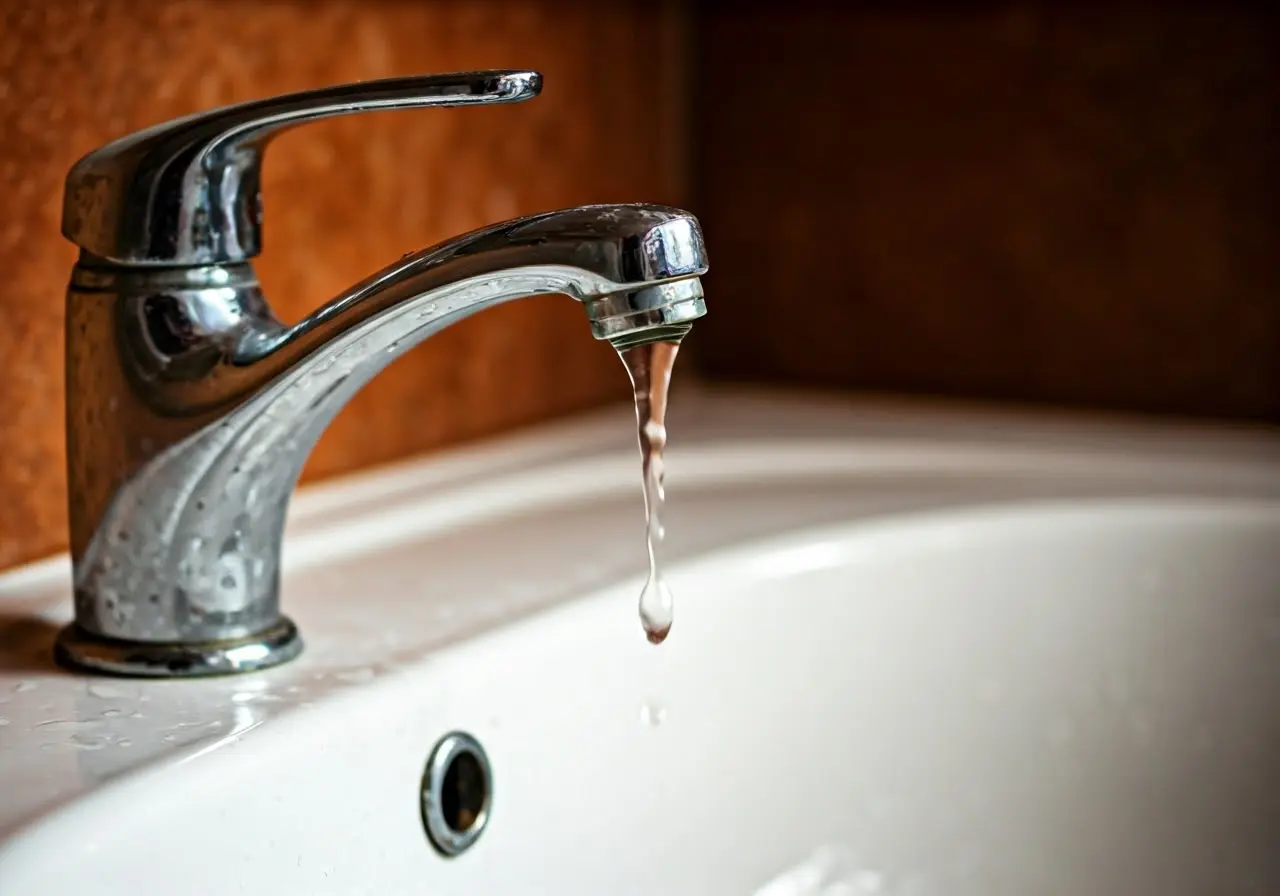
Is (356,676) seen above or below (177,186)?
below

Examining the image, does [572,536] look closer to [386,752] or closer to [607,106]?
[386,752]

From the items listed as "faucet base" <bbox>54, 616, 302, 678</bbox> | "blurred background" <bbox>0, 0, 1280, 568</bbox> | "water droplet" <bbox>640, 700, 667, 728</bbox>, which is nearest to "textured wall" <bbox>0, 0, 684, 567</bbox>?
"blurred background" <bbox>0, 0, 1280, 568</bbox>

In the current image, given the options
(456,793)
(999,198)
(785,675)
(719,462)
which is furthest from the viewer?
(999,198)

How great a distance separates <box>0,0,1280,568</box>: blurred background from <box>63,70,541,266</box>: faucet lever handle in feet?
0.68

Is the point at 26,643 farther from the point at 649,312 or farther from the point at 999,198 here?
the point at 999,198

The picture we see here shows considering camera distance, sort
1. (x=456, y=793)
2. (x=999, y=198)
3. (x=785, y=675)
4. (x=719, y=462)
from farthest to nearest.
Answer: (x=999, y=198)
(x=719, y=462)
(x=785, y=675)
(x=456, y=793)

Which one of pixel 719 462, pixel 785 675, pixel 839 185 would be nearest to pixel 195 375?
pixel 785 675

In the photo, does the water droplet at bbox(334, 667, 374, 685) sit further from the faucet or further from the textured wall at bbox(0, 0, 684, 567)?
the textured wall at bbox(0, 0, 684, 567)

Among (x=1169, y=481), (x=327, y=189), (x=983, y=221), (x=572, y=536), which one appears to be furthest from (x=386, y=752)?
(x=983, y=221)

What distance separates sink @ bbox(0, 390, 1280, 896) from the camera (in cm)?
48

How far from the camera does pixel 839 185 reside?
952mm

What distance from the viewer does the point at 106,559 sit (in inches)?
18.3

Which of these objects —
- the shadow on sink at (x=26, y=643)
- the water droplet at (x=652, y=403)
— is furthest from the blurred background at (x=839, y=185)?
the water droplet at (x=652, y=403)

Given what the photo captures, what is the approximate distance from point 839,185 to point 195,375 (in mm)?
576
